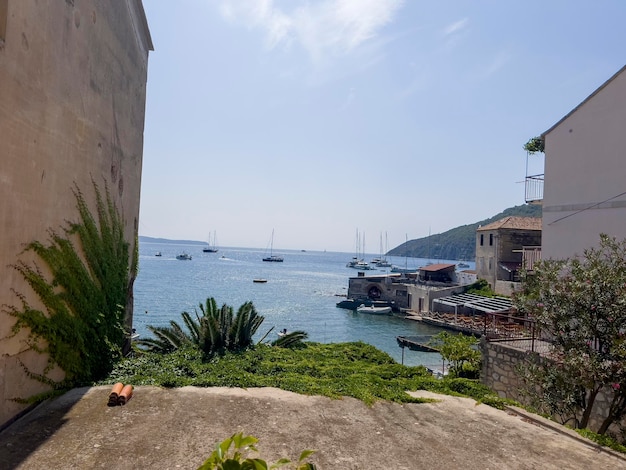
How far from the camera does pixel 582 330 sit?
7383mm

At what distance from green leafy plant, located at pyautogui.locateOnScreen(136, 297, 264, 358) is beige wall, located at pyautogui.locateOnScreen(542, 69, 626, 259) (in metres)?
11.0

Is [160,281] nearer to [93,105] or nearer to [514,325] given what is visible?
[514,325]

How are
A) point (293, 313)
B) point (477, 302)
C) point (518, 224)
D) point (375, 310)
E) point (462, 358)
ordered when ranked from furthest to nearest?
point (293, 313), point (375, 310), point (518, 224), point (477, 302), point (462, 358)

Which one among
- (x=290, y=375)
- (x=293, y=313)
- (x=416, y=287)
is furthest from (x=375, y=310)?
(x=290, y=375)

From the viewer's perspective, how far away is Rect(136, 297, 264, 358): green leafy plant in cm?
1086

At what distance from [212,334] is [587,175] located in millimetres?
12828

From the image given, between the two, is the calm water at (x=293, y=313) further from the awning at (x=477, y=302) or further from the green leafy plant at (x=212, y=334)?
the green leafy plant at (x=212, y=334)

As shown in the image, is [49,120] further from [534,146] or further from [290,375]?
[534,146]

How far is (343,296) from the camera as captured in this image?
6203 centimetres

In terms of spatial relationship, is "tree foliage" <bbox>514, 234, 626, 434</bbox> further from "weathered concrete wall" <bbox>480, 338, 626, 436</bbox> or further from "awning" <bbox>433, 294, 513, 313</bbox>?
"awning" <bbox>433, 294, 513, 313</bbox>

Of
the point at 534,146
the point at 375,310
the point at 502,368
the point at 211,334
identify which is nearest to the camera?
the point at 211,334

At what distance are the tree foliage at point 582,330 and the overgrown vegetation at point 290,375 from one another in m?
1.18

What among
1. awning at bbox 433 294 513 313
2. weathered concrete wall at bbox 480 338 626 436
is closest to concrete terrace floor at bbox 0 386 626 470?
weathered concrete wall at bbox 480 338 626 436

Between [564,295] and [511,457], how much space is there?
138 inches
